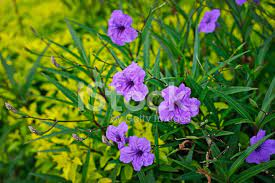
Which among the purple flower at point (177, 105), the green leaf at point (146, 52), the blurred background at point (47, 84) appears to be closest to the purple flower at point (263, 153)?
the blurred background at point (47, 84)

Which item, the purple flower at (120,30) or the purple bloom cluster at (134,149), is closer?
the purple bloom cluster at (134,149)

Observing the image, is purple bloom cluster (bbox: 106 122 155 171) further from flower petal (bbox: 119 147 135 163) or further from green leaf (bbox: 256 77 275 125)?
green leaf (bbox: 256 77 275 125)

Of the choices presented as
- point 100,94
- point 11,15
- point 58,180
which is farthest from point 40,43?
point 58,180

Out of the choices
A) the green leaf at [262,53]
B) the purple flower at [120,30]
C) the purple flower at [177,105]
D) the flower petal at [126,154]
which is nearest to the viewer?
the purple flower at [177,105]

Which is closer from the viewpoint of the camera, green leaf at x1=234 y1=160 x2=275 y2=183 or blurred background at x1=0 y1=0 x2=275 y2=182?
green leaf at x1=234 y1=160 x2=275 y2=183

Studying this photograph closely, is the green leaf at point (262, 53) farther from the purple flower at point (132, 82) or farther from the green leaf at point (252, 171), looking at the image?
the purple flower at point (132, 82)

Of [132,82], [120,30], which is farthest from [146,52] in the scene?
[132,82]

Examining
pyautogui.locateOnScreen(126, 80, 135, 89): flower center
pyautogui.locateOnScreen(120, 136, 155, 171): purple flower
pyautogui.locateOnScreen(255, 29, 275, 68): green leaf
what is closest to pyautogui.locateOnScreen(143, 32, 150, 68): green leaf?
pyautogui.locateOnScreen(126, 80, 135, 89): flower center
